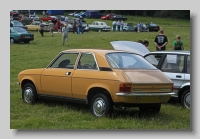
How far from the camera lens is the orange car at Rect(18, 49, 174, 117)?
889cm

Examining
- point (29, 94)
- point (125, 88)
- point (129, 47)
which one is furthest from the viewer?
point (129, 47)

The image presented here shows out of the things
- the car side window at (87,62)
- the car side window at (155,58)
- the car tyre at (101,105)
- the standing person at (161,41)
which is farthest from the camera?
the standing person at (161,41)

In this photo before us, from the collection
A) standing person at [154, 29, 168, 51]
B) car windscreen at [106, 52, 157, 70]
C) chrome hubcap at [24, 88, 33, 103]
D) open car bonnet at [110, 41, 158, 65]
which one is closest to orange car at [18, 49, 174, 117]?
car windscreen at [106, 52, 157, 70]

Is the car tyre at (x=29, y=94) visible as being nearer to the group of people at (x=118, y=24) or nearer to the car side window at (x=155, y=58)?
the car side window at (x=155, y=58)

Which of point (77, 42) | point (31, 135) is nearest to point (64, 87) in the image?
point (31, 135)

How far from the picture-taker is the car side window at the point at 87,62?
9.64 meters

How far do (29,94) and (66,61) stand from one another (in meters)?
1.38

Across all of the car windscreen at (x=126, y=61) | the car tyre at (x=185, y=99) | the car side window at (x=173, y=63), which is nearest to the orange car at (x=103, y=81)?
the car windscreen at (x=126, y=61)

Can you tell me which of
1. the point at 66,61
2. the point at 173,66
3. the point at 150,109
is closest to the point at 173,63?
the point at 173,66

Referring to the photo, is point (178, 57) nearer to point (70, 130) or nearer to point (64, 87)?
point (64, 87)

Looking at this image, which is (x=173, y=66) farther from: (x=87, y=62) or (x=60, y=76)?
(x=60, y=76)

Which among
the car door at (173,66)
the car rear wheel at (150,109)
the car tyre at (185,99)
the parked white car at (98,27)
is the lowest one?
the car rear wheel at (150,109)

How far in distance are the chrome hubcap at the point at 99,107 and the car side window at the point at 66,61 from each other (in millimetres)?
1123

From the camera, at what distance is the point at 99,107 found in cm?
932
